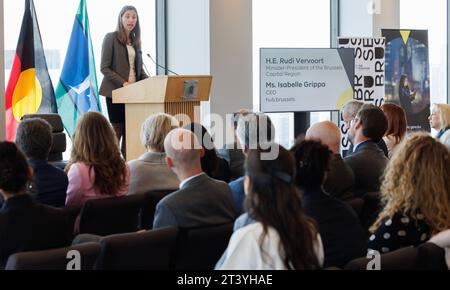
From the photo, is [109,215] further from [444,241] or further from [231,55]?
[231,55]

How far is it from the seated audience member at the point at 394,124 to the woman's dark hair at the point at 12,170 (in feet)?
12.9

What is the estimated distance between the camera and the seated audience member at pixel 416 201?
344 cm

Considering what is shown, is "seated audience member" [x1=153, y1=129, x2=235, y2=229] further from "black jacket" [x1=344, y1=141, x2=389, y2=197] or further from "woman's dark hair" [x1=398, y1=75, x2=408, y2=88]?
"woman's dark hair" [x1=398, y1=75, x2=408, y2=88]

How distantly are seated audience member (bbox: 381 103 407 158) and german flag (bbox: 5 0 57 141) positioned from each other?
11.2 feet

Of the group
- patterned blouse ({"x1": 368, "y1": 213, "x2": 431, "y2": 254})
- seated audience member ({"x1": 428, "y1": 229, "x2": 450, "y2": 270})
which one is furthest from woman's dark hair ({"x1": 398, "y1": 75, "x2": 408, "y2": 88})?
seated audience member ({"x1": 428, "y1": 229, "x2": 450, "y2": 270})

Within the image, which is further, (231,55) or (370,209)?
(231,55)

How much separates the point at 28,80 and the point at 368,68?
4725 mm

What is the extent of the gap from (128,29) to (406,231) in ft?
15.8

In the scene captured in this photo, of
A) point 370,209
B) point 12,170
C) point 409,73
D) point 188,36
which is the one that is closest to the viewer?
point 12,170

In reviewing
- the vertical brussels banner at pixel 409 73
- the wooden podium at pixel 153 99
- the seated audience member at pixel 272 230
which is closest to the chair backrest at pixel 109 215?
the seated audience member at pixel 272 230

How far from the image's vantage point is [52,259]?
293cm

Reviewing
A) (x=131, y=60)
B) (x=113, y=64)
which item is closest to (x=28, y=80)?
(x=113, y=64)

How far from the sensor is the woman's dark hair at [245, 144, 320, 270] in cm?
255
